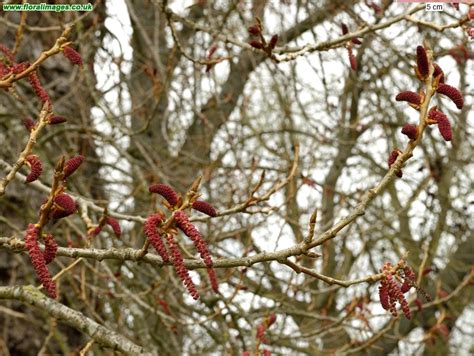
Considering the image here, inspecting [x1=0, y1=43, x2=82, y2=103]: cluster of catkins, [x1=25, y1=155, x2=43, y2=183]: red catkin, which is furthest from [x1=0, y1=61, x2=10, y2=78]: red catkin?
[x1=25, y1=155, x2=43, y2=183]: red catkin

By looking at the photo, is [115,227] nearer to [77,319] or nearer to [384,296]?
[77,319]

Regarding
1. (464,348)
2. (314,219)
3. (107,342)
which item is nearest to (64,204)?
(314,219)

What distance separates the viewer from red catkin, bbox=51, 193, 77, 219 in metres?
1.51

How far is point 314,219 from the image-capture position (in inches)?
69.8

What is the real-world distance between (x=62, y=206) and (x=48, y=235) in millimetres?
88

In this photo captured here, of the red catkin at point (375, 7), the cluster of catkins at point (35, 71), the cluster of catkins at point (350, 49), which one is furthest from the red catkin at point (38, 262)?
the red catkin at point (375, 7)

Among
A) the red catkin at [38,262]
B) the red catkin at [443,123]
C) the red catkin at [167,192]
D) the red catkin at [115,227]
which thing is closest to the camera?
the red catkin at [38,262]

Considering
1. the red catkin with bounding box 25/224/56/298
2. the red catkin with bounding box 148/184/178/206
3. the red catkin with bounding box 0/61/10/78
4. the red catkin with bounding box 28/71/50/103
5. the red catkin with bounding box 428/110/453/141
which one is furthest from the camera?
the red catkin with bounding box 0/61/10/78

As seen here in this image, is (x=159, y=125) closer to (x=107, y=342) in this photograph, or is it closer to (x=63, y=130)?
(x=63, y=130)

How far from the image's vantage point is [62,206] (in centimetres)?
152

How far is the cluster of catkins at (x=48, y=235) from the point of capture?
4.85 ft

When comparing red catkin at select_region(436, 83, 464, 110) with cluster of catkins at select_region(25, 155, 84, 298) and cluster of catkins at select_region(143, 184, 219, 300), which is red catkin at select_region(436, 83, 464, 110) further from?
cluster of catkins at select_region(25, 155, 84, 298)

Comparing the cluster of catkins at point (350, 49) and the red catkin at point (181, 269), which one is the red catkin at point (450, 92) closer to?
the red catkin at point (181, 269)

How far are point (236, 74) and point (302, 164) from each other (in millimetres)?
1311
